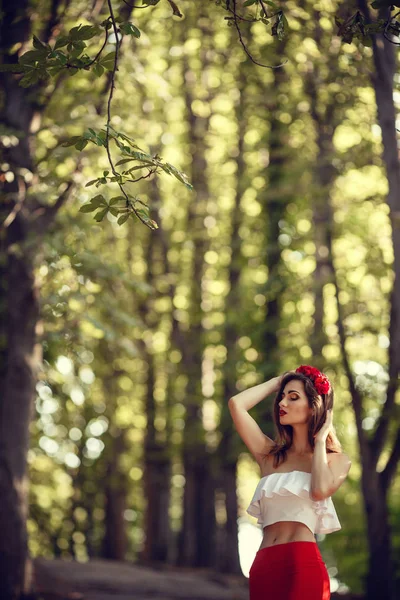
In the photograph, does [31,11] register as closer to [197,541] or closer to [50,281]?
[50,281]

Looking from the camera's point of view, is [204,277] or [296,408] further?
[204,277]

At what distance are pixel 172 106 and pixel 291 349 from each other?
25.3 ft

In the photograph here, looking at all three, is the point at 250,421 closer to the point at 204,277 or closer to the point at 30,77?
the point at 30,77

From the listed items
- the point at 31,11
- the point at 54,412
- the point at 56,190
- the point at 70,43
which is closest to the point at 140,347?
the point at 54,412

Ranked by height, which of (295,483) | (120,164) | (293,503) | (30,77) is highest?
(30,77)

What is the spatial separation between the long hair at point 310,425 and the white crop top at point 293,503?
20 centimetres

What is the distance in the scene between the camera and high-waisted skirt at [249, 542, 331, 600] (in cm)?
418

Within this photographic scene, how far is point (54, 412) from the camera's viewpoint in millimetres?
18016

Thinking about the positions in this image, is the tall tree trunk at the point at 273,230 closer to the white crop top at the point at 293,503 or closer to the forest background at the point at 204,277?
the forest background at the point at 204,277

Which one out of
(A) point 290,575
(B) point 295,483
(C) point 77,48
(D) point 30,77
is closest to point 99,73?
(C) point 77,48

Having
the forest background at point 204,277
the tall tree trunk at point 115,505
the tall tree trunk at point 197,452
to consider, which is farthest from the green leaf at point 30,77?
the tall tree trunk at point 115,505

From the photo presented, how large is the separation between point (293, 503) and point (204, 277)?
1502cm

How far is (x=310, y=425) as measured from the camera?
4734mm

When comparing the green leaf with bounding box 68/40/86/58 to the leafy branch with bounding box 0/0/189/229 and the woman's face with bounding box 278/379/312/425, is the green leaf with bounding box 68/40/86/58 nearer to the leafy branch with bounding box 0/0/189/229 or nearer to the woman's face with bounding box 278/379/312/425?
the leafy branch with bounding box 0/0/189/229
